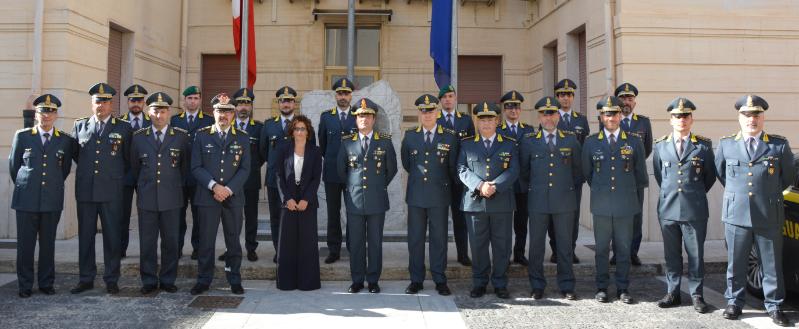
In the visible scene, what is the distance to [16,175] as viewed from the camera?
5.48 meters

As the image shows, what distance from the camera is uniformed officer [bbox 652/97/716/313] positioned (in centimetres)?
509

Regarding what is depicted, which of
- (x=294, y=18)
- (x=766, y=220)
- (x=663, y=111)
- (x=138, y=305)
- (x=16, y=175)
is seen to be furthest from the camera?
(x=294, y=18)

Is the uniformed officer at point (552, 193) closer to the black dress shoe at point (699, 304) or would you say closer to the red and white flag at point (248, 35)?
the black dress shoe at point (699, 304)

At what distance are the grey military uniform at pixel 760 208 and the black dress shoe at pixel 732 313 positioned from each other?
0.04 metres

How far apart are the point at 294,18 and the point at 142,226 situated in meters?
7.19

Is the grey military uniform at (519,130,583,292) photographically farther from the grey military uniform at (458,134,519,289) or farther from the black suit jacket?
the black suit jacket

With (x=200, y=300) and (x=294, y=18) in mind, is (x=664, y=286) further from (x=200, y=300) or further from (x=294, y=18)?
(x=294, y=18)

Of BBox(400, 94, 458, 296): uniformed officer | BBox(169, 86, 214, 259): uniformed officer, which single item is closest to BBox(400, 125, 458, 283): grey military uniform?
BBox(400, 94, 458, 296): uniformed officer

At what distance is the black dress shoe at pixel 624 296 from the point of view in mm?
5277

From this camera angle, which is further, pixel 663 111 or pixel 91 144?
pixel 663 111

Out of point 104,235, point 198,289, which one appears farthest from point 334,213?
point 104,235

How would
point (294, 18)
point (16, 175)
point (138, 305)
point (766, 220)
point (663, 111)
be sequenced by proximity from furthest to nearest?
point (294, 18) < point (663, 111) < point (16, 175) < point (138, 305) < point (766, 220)

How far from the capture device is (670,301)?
5.18 metres

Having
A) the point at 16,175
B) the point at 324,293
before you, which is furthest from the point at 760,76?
the point at 16,175
